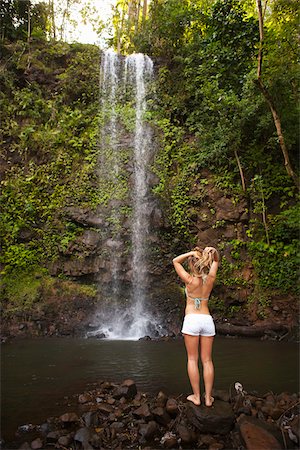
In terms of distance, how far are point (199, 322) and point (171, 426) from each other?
1179mm

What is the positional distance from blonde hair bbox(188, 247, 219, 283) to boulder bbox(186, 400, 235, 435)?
1467mm

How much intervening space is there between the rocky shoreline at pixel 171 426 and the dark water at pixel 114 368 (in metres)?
0.43

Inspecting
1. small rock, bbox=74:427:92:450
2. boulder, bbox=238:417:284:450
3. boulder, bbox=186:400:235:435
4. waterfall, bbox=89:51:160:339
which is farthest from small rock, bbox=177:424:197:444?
waterfall, bbox=89:51:160:339

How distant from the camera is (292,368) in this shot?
21.0 ft

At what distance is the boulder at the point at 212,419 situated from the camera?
12.2ft

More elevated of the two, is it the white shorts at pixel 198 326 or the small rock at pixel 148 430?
the white shorts at pixel 198 326

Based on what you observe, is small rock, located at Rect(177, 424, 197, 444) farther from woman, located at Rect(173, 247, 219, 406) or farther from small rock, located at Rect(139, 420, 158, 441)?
woman, located at Rect(173, 247, 219, 406)

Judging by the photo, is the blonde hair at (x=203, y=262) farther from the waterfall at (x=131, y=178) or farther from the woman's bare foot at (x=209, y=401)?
the waterfall at (x=131, y=178)

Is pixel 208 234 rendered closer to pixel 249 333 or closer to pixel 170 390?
pixel 249 333

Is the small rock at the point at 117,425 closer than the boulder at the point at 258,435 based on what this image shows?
No

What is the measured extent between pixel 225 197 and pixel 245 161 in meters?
1.57

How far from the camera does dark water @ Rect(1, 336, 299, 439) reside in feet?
15.9

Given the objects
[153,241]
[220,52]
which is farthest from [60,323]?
[220,52]

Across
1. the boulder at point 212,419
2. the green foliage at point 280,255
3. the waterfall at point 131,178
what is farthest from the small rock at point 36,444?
the green foliage at point 280,255
